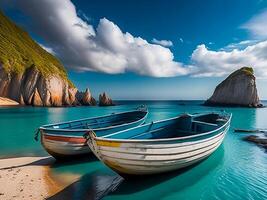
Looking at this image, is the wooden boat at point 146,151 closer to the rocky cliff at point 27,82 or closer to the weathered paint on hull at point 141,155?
the weathered paint on hull at point 141,155

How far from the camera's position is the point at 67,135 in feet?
34.6

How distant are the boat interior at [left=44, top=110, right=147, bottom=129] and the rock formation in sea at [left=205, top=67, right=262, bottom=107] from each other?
8155 centimetres

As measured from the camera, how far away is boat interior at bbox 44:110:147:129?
13253 mm

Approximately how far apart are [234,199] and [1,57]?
3293 inches

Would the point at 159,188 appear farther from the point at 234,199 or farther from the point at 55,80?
the point at 55,80

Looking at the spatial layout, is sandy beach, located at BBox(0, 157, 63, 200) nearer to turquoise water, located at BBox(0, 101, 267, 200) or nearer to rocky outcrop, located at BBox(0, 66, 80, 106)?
turquoise water, located at BBox(0, 101, 267, 200)

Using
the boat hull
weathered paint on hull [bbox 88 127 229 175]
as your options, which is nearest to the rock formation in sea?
weathered paint on hull [bbox 88 127 229 175]

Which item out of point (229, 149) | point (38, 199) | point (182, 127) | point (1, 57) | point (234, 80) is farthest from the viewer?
point (234, 80)

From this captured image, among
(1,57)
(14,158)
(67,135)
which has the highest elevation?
(1,57)

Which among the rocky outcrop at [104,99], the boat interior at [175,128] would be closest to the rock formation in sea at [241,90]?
the rocky outcrop at [104,99]

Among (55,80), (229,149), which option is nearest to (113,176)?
(229,149)

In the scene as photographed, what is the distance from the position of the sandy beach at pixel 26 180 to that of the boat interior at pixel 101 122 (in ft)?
7.91

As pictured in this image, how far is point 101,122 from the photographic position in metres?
16.0

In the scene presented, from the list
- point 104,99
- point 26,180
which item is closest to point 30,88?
point 104,99
